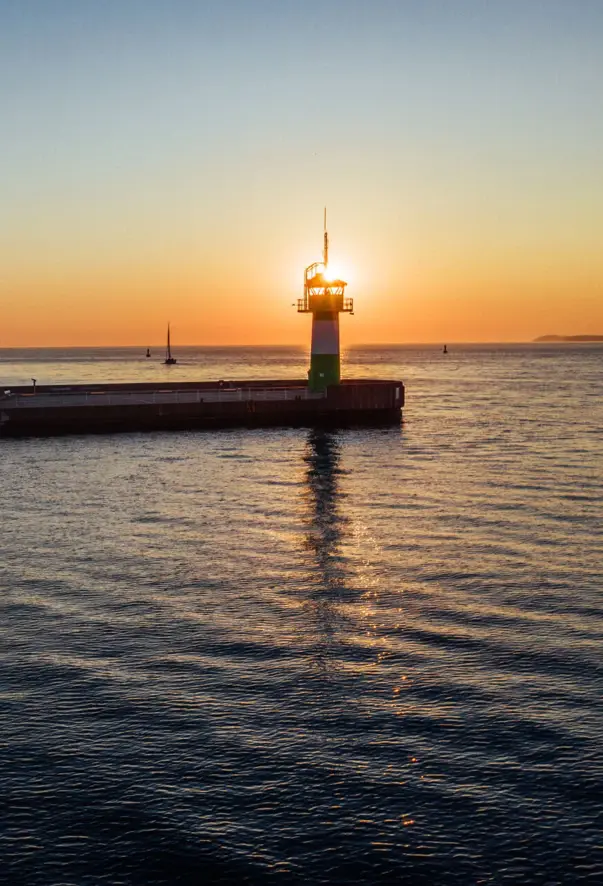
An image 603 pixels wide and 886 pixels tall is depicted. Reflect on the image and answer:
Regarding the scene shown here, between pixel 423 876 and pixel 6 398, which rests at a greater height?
pixel 6 398

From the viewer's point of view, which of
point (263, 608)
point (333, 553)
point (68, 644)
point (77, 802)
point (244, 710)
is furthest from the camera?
point (333, 553)

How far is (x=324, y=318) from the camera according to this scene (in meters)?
65.5

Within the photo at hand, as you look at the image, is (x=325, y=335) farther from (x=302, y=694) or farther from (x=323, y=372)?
(x=302, y=694)

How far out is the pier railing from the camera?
5841 cm

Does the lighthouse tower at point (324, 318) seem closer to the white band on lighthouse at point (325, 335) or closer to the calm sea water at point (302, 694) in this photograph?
the white band on lighthouse at point (325, 335)

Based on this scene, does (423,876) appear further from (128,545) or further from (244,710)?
(128,545)

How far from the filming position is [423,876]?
425 inches

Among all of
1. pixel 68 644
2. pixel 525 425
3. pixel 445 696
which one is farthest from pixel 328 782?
pixel 525 425

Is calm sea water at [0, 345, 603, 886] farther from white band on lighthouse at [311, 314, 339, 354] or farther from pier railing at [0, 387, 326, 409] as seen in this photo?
white band on lighthouse at [311, 314, 339, 354]

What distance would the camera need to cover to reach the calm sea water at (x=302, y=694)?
11383mm

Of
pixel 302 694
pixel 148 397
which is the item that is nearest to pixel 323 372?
pixel 148 397

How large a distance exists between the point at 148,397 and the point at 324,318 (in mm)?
13419

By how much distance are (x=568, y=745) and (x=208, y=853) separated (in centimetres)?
561

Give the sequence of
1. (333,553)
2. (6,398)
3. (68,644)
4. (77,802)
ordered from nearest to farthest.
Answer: (77,802)
(68,644)
(333,553)
(6,398)
